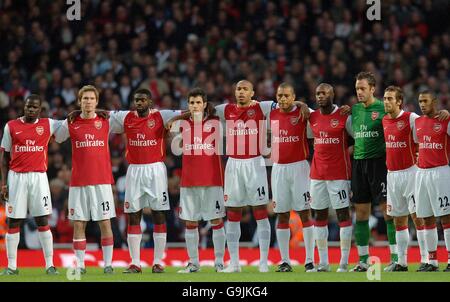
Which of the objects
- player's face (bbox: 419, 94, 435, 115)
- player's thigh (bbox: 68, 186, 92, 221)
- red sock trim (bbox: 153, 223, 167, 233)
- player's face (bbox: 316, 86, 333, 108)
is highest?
player's face (bbox: 316, 86, 333, 108)

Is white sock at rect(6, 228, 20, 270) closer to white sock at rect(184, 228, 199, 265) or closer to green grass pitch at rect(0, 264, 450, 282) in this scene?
green grass pitch at rect(0, 264, 450, 282)

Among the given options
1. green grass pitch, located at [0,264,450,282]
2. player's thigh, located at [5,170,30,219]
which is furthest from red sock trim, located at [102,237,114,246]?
player's thigh, located at [5,170,30,219]

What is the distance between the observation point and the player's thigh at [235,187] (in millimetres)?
13242

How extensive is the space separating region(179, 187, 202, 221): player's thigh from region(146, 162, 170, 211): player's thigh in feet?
0.73

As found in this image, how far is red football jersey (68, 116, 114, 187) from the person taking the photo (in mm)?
13148

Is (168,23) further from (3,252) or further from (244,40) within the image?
(3,252)

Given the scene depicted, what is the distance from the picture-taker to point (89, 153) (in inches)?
520

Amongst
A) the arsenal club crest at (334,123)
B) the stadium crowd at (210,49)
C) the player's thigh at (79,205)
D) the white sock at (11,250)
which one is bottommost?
the white sock at (11,250)

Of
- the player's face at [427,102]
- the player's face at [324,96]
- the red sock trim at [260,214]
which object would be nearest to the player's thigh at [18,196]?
the red sock trim at [260,214]

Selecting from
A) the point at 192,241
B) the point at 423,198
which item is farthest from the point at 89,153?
the point at 423,198

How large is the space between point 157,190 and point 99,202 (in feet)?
2.44

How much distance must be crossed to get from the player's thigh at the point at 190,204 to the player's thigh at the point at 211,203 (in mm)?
54

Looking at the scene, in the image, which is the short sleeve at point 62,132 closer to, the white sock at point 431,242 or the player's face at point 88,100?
the player's face at point 88,100

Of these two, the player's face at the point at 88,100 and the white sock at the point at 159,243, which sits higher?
the player's face at the point at 88,100
